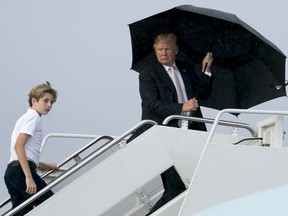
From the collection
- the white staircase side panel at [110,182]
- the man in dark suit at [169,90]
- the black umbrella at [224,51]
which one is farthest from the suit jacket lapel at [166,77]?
the white staircase side panel at [110,182]

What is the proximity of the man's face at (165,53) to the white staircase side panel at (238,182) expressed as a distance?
138cm

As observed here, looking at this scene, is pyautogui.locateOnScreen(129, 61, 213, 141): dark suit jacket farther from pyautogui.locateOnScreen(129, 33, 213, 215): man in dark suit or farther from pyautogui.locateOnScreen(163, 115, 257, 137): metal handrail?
pyautogui.locateOnScreen(163, 115, 257, 137): metal handrail

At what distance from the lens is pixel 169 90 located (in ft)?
30.5

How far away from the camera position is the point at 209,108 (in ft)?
33.6

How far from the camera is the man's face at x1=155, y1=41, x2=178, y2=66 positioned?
9.35 metres

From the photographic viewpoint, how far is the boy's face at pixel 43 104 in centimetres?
916

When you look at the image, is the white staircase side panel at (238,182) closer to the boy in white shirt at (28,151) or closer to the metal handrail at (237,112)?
the metal handrail at (237,112)

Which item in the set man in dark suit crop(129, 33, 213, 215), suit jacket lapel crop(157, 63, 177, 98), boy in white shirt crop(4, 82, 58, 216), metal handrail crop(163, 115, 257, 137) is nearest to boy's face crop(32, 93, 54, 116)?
boy in white shirt crop(4, 82, 58, 216)

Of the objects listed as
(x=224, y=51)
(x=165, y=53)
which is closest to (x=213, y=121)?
(x=165, y=53)

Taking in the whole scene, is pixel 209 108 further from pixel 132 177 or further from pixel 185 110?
pixel 132 177

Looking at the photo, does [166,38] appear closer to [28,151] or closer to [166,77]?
[166,77]

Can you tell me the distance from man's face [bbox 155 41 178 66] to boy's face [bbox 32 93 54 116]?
1133 millimetres

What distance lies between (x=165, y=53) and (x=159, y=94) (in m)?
0.41

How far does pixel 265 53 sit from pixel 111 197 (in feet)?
7.66
